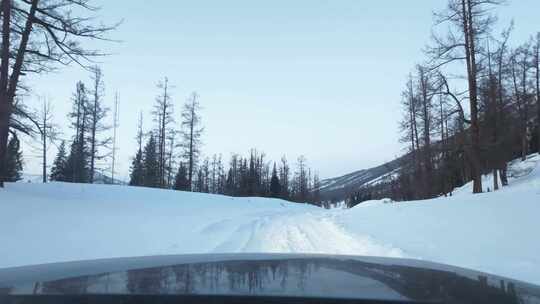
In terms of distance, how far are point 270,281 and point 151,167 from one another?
51.2 meters

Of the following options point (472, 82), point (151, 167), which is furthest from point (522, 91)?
point (151, 167)

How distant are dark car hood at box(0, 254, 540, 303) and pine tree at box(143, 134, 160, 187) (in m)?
45.7

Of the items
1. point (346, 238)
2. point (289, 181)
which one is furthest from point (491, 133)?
point (289, 181)

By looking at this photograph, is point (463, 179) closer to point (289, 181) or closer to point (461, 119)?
point (461, 119)

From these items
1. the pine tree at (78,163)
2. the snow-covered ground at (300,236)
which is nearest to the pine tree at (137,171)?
the pine tree at (78,163)

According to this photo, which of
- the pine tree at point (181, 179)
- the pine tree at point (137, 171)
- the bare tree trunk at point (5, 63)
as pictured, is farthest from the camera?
the pine tree at point (181, 179)

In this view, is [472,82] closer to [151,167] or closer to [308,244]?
[308,244]

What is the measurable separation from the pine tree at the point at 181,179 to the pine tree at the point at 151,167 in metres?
4.24

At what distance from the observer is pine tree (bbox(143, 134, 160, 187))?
48625mm

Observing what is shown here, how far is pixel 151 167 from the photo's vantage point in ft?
169

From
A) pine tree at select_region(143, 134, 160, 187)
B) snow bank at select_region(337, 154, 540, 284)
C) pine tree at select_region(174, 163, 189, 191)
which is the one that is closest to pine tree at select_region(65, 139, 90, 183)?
pine tree at select_region(143, 134, 160, 187)

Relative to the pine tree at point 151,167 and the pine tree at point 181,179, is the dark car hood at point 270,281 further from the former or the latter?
the pine tree at point 181,179

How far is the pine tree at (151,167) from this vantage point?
48.6 m

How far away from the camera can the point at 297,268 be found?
3051 mm
